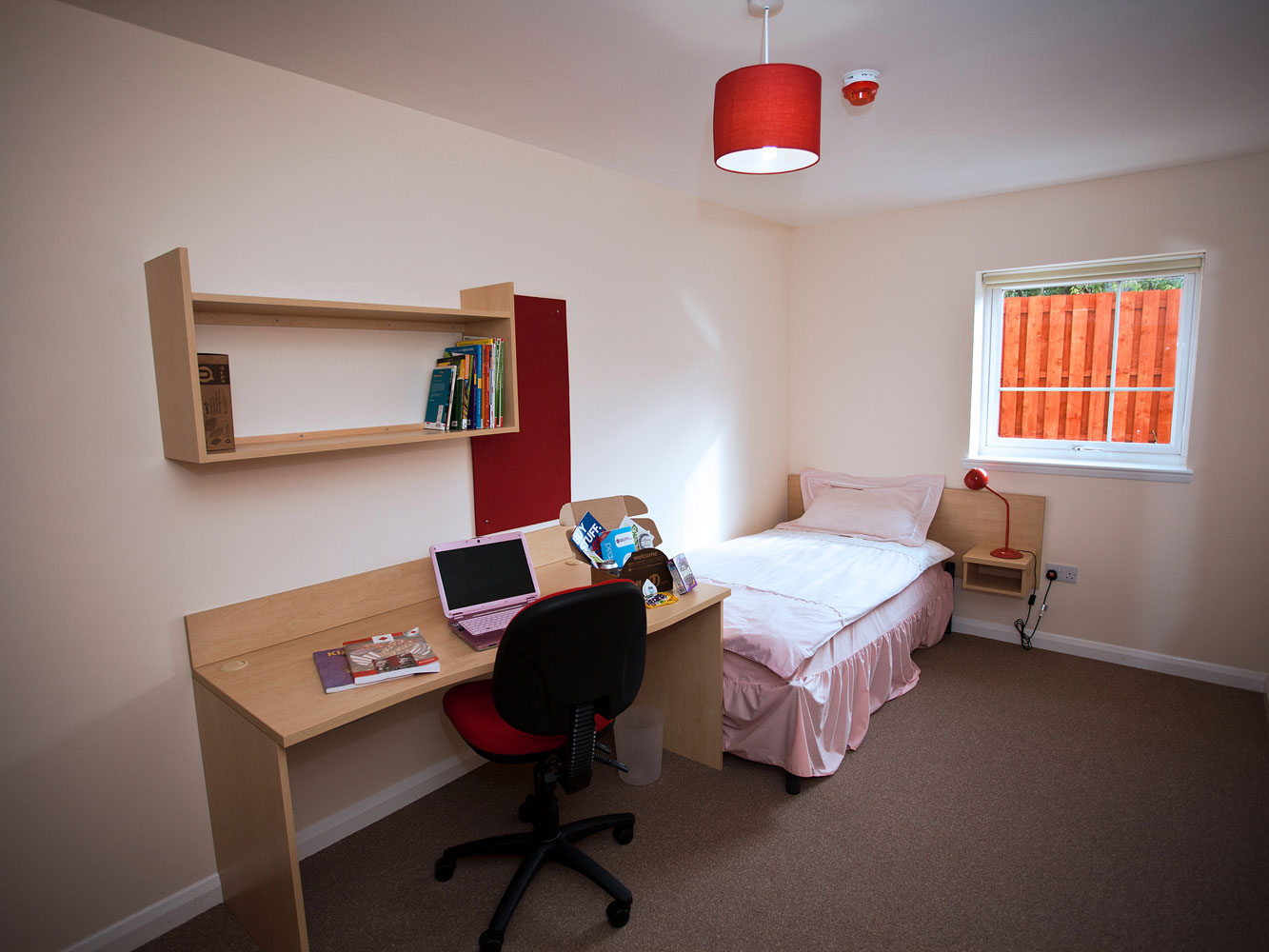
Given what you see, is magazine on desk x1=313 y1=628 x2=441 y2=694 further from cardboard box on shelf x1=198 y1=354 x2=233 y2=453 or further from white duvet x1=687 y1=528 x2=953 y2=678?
white duvet x1=687 y1=528 x2=953 y2=678

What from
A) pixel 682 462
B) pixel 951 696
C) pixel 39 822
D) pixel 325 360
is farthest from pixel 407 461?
pixel 951 696

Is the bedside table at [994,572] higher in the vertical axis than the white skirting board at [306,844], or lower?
higher

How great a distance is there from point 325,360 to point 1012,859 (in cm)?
264

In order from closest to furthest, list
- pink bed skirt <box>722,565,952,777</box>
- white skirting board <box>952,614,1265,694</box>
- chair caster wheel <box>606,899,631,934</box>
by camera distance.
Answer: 1. chair caster wheel <box>606,899,631,934</box>
2. pink bed skirt <box>722,565,952,777</box>
3. white skirting board <box>952,614,1265,694</box>

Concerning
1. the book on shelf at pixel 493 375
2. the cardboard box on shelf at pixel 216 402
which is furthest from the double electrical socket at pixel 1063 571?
A: the cardboard box on shelf at pixel 216 402

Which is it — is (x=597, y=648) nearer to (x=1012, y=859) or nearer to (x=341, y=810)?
(x=341, y=810)

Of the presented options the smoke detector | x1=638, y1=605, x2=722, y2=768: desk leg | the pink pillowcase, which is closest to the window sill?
the pink pillowcase

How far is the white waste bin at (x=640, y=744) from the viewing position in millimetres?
2654

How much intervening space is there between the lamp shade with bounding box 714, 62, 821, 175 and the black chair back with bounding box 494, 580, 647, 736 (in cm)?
114

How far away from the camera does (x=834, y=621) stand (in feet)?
9.26

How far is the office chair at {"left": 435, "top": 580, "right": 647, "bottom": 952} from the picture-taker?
180 cm

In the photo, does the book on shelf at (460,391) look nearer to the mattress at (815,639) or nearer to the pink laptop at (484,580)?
the pink laptop at (484,580)

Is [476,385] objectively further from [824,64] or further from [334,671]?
[824,64]

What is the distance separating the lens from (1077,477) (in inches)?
146
